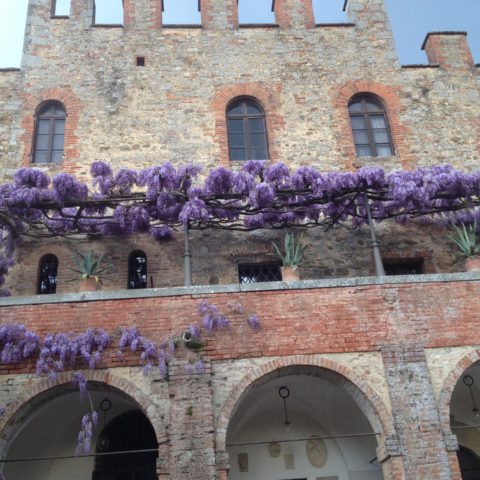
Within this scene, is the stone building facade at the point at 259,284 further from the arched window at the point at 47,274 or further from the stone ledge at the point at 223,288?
the arched window at the point at 47,274

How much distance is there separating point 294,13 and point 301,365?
985 centimetres

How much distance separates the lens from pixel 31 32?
1484 cm

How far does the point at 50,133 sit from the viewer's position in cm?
1395

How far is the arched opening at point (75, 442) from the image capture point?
10.3m

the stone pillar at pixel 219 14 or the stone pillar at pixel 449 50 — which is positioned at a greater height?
the stone pillar at pixel 219 14

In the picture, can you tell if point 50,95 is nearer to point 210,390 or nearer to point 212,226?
point 212,226

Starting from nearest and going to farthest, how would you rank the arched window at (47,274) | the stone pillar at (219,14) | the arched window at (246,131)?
the arched window at (47,274) < the arched window at (246,131) < the stone pillar at (219,14)

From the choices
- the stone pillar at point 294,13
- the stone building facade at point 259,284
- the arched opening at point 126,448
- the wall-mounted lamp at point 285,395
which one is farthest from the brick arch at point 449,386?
the stone pillar at point 294,13

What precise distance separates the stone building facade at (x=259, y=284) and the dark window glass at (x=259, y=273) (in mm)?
181

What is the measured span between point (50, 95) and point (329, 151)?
655cm

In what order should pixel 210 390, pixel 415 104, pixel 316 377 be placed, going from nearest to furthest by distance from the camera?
pixel 210 390 < pixel 316 377 < pixel 415 104

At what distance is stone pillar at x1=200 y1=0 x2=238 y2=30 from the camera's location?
15273mm

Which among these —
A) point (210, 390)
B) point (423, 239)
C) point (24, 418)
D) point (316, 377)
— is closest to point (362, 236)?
point (423, 239)

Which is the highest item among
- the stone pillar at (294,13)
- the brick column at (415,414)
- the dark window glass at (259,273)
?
the stone pillar at (294,13)
